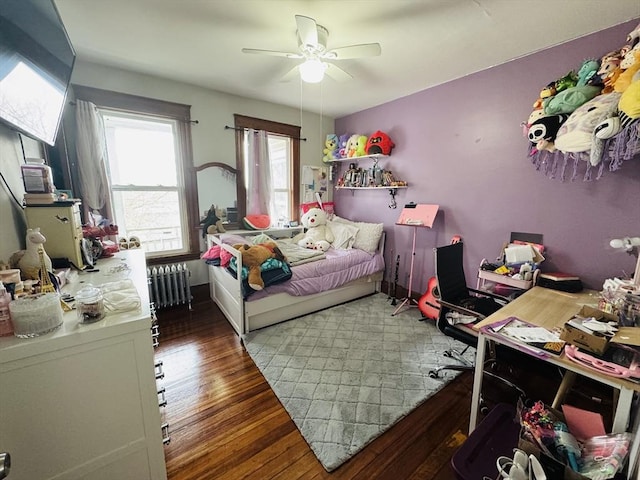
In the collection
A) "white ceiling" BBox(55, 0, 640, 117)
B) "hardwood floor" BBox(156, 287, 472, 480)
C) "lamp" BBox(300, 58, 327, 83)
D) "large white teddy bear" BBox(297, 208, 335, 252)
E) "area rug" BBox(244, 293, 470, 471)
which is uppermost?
"white ceiling" BBox(55, 0, 640, 117)

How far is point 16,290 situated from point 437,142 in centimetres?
338

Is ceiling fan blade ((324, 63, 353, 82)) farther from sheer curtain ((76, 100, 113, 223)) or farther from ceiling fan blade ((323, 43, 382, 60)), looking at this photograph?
sheer curtain ((76, 100, 113, 223))

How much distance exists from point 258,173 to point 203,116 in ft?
2.94

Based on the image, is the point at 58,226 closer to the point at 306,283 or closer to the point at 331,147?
the point at 306,283

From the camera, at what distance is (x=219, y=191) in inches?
130

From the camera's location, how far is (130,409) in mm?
982

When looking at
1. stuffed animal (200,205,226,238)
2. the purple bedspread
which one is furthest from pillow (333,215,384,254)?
stuffed animal (200,205,226,238)

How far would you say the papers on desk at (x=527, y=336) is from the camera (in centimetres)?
114

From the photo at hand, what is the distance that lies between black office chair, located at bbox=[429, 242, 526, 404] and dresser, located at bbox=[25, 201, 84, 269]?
2380 millimetres

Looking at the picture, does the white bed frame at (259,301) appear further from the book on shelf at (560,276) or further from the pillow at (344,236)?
the book on shelf at (560,276)

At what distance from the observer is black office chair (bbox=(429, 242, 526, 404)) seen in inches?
70.1

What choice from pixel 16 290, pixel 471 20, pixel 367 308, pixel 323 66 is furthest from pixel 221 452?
pixel 471 20

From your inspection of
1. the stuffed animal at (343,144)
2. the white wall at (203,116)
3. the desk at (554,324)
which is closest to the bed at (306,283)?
the white wall at (203,116)

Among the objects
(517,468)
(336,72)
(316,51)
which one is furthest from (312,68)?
(517,468)
